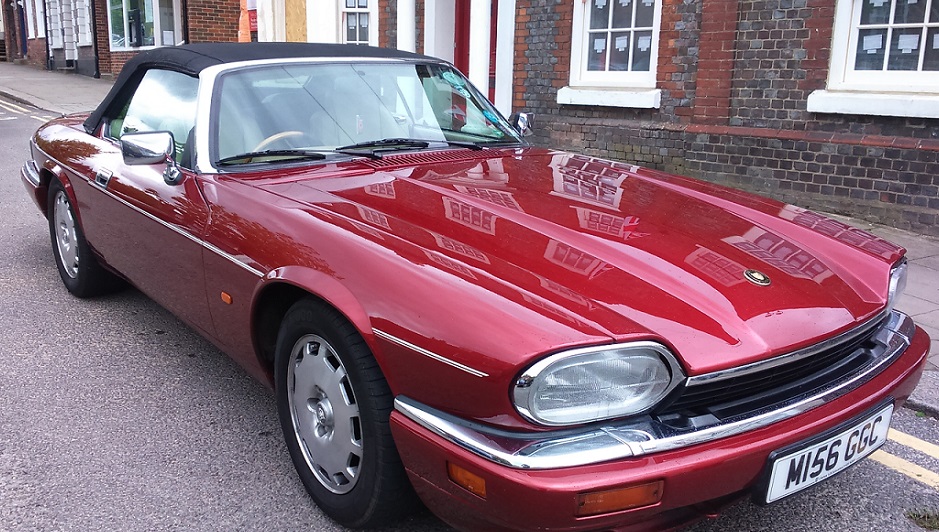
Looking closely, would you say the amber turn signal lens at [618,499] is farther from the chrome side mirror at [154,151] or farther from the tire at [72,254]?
the tire at [72,254]

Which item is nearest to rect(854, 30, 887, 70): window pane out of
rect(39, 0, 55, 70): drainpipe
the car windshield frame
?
the car windshield frame

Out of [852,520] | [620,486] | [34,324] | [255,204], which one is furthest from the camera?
[34,324]

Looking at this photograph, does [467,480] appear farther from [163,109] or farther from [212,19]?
[212,19]

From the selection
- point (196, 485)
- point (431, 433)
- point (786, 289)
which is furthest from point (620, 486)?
point (196, 485)

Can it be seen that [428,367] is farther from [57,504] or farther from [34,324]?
[34,324]

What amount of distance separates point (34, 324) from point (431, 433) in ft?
10.3

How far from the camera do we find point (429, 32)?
35.9 ft

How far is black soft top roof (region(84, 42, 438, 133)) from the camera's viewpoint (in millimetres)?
3408

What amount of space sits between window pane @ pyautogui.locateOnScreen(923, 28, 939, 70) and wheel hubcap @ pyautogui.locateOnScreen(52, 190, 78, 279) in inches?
247

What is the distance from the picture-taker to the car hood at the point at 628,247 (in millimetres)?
1981

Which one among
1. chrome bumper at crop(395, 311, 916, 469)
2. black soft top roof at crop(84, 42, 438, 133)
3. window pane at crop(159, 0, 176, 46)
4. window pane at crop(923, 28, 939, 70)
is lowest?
chrome bumper at crop(395, 311, 916, 469)

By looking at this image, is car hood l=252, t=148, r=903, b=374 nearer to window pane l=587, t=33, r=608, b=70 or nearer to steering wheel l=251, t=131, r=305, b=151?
steering wheel l=251, t=131, r=305, b=151

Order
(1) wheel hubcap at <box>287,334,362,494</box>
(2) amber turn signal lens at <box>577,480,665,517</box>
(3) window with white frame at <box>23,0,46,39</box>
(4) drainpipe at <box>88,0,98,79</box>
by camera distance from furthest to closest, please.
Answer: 1. (3) window with white frame at <box>23,0,46,39</box>
2. (4) drainpipe at <box>88,0,98,79</box>
3. (1) wheel hubcap at <box>287,334,362,494</box>
4. (2) amber turn signal lens at <box>577,480,665,517</box>

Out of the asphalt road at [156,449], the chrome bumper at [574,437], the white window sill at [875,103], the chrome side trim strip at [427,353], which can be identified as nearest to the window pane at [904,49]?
the white window sill at [875,103]
